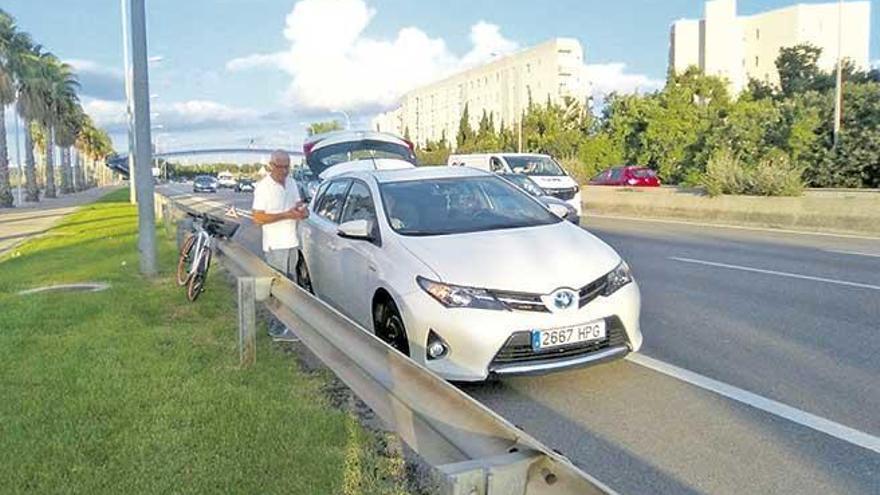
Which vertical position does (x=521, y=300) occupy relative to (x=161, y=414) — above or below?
above

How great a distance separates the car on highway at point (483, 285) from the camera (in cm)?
501

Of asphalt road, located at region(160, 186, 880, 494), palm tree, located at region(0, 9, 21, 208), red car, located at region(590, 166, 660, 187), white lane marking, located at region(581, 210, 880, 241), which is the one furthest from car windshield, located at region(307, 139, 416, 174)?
palm tree, located at region(0, 9, 21, 208)

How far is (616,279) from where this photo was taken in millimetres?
5465

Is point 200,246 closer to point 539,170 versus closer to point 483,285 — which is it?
point 483,285

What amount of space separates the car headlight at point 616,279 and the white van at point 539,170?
13.9 meters

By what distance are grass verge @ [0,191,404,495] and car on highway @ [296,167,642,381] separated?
818mm

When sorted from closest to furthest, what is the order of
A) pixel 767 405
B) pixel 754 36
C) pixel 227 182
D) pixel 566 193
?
1. pixel 767 405
2. pixel 566 193
3. pixel 227 182
4. pixel 754 36

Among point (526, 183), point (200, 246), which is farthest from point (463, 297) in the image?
point (526, 183)

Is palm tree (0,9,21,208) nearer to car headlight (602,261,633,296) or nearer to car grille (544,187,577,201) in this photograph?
car grille (544,187,577,201)

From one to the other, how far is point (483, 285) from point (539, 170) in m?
17.3

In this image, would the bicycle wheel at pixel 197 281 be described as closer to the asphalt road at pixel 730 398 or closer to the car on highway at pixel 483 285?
the car on highway at pixel 483 285

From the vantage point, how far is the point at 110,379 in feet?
17.9

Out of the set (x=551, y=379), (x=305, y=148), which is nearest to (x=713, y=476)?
(x=551, y=379)

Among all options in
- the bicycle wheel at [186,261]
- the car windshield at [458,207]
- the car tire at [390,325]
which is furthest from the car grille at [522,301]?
the bicycle wheel at [186,261]
